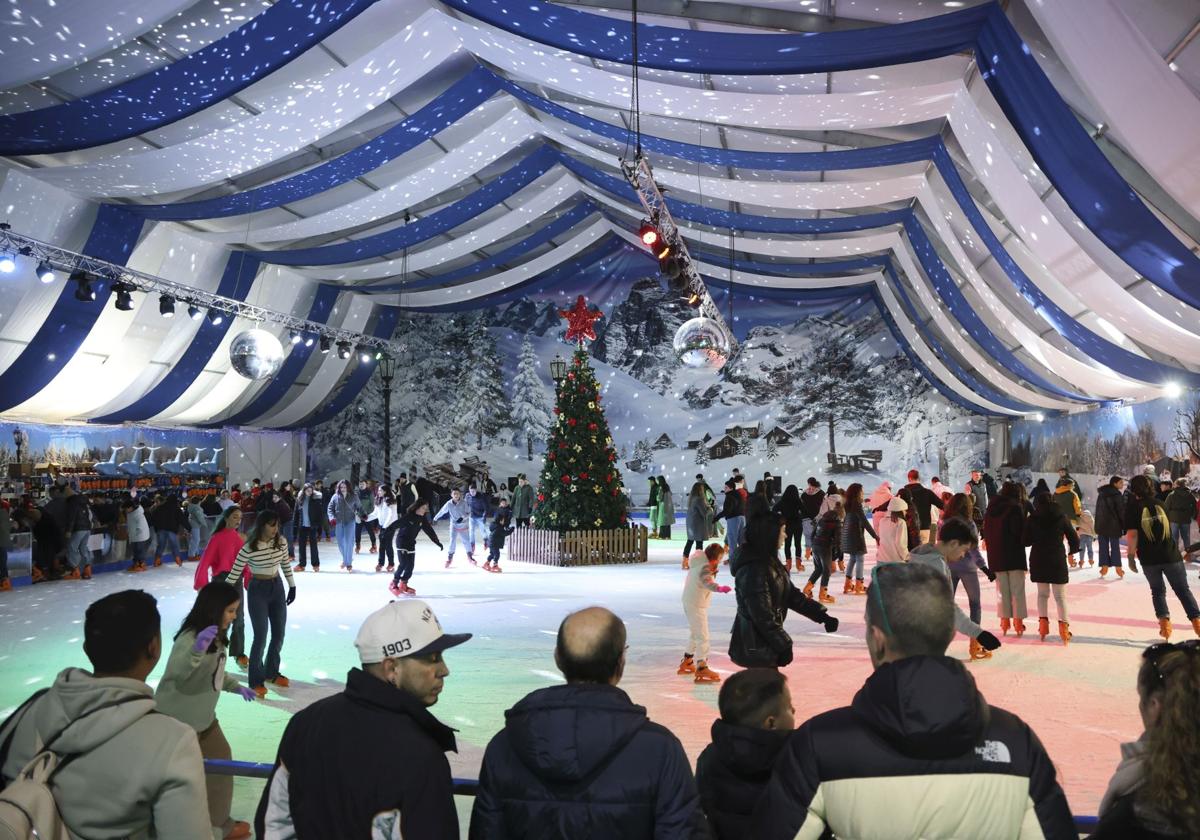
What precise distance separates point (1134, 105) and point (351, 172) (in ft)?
32.6

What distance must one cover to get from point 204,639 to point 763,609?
2596 mm

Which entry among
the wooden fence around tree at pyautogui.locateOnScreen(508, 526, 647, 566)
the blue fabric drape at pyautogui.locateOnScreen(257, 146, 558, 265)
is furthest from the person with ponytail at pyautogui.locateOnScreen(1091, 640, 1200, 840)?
the blue fabric drape at pyautogui.locateOnScreen(257, 146, 558, 265)

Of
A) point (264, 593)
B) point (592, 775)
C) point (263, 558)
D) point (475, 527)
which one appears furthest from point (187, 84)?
point (592, 775)

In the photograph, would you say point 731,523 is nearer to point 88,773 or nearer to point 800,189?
point 800,189

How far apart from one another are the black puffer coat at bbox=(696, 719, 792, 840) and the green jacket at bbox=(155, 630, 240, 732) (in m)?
2.17

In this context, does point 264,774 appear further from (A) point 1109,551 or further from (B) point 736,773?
(A) point 1109,551

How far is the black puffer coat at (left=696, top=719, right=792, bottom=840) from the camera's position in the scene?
2.14 meters

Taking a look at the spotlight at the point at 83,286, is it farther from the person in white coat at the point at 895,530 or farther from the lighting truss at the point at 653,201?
the person in white coat at the point at 895,530

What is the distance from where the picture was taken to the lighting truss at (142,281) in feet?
35.2

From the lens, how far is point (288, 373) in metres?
19.9

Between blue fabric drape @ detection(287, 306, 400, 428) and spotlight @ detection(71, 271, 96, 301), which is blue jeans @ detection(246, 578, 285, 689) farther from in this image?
blue fabric drape @ detection(287, 306, 400, 428)

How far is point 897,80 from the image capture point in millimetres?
9141

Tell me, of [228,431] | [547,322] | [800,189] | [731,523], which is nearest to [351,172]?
[800,189]

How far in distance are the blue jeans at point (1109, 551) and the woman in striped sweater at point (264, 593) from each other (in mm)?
9636
